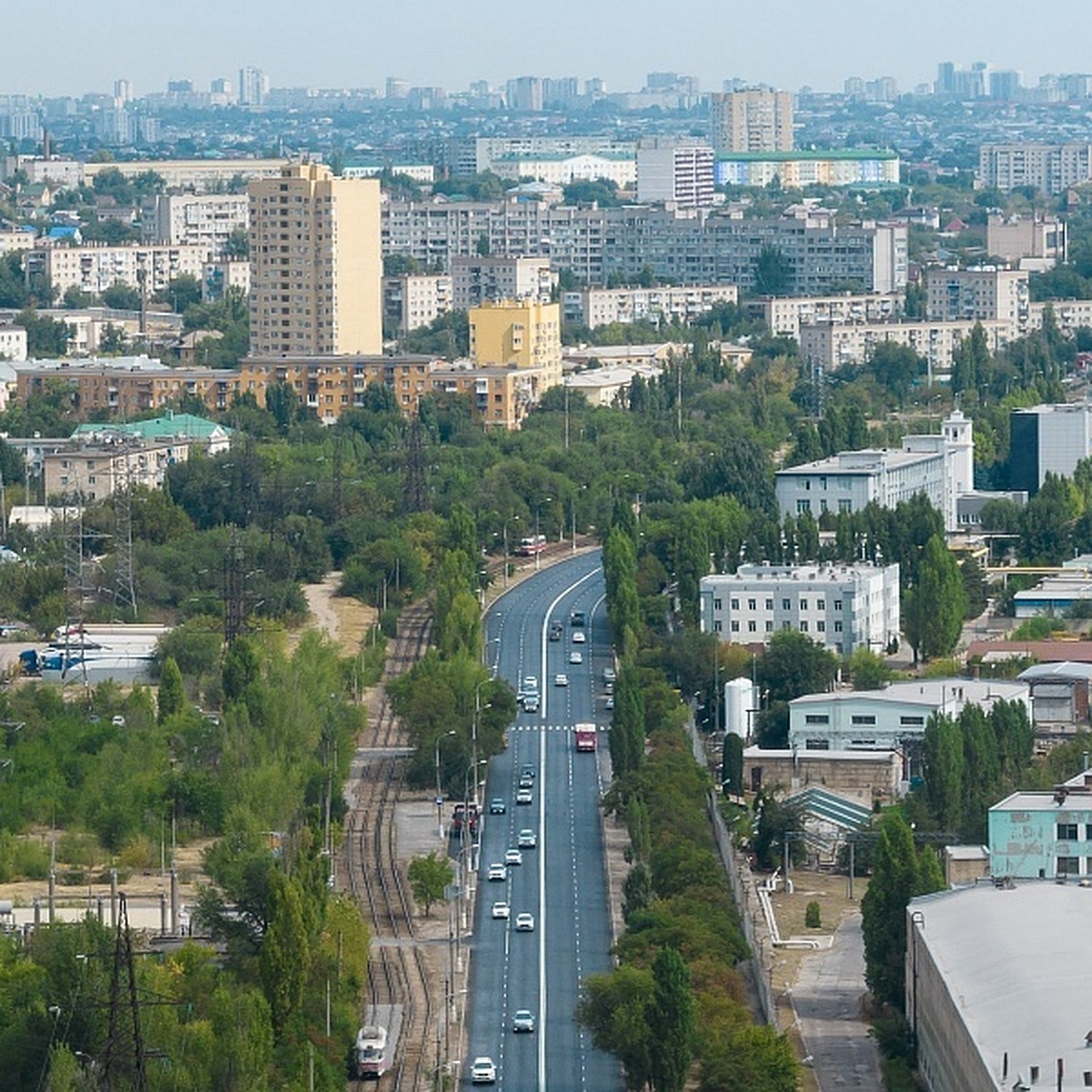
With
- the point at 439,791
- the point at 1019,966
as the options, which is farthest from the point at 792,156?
the point at 1019,966

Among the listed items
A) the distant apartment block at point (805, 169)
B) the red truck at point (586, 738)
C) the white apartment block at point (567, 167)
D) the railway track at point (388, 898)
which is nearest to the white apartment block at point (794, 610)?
the railway track at point (388, 898)

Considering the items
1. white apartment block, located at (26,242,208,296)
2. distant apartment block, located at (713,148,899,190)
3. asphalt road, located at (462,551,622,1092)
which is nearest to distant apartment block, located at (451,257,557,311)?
white apartment block, located at (26,242,208,296)

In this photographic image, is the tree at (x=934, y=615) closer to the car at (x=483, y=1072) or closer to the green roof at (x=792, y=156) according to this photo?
the car at (x=483, y=1072)

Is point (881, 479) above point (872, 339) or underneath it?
above

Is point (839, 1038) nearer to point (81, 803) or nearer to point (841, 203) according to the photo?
point (81, 803)

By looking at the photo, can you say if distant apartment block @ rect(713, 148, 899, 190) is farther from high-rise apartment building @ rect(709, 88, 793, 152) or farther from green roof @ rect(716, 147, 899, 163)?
high-rise apartment building @ rect(709, 88, 793, 152)

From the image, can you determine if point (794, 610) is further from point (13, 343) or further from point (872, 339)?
point (13, 343)
